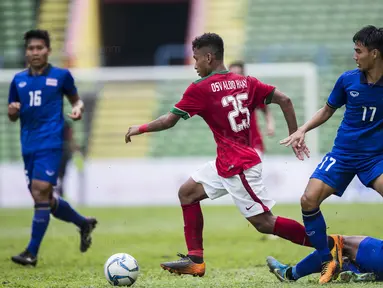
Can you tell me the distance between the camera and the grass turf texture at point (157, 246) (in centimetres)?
691

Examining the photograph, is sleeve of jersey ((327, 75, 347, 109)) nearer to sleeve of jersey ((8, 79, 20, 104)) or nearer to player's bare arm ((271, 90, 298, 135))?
player's bare arm ((271, 90, 298, 135))

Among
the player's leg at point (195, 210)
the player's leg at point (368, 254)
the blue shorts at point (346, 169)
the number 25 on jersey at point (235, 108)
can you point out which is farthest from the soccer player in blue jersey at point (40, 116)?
the player's leg at point (368, 254)

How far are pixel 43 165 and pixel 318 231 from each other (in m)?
3.22

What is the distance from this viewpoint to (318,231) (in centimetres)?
638

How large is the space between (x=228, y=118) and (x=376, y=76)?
48.5 inches

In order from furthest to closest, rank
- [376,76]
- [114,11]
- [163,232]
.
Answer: [114,11] < [163,232] < [376,76]

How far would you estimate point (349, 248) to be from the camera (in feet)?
21.7

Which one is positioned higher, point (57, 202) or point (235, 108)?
point (235, 108)

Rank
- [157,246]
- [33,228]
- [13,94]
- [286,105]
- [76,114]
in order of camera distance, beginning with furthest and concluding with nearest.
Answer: [157,246] → [13,94] → [76,114] → [33,228] → [286,105]

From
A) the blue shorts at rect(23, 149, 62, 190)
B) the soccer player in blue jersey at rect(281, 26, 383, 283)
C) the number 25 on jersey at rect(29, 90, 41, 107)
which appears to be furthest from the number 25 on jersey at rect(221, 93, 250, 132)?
the number 25 on jersey at rect(29, 90, 41, 107)

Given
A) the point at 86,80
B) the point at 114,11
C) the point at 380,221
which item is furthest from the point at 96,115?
the point at 380,221

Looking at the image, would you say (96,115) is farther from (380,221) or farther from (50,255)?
(50,255)

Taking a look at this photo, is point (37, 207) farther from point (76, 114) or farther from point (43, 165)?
point (76, 114)

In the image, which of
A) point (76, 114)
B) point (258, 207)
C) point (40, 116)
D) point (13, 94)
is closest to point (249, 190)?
point (258, 207)
